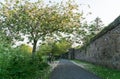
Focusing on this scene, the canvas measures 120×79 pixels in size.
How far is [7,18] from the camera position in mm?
26750

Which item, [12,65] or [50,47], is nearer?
[12,65]

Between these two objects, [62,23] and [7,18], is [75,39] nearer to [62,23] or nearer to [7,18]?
[62,23]

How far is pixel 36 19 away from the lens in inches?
1059

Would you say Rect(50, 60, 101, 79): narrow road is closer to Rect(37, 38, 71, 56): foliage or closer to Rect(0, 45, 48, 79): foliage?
Rect(0, 45, 48, 79): foliage

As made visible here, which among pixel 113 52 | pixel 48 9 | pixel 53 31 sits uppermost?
pixel 48 9

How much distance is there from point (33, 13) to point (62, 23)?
2840 mm

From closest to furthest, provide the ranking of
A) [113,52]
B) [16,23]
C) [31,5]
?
[113,52]
[16,23]
[31,5]

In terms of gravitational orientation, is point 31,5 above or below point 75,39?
above

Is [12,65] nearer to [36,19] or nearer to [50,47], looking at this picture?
[36,19]

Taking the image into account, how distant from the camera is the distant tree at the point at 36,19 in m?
26.5

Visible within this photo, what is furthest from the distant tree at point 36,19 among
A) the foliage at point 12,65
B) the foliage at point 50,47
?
the foliage at point 12,65

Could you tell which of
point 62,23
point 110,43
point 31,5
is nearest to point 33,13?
point 31,5

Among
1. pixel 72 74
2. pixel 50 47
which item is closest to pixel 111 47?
pixel 72 74

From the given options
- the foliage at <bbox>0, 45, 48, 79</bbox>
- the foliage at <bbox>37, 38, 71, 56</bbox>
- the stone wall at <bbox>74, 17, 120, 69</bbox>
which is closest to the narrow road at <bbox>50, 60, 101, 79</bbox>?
the stone wall at <bbox>74, 17, 120, 69</bbox>
